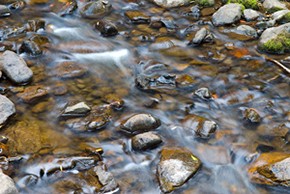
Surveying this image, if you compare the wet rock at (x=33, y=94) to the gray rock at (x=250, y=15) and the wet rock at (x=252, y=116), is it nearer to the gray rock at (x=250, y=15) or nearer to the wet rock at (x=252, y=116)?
the wet rock at (x=252, y=116)

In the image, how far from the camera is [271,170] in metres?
4.69

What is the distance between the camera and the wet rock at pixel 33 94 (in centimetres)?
601

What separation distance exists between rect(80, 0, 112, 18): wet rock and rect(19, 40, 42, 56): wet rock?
6.60ft

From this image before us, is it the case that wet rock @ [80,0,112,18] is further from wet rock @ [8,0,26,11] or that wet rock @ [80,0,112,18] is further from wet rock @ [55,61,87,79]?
wet rock @ [55,61,87,79]

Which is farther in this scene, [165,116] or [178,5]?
[178,5]

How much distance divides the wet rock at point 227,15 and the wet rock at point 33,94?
438cm

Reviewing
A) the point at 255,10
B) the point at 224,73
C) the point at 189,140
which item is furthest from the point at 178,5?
the point at 189,140

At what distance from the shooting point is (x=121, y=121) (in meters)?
5.65

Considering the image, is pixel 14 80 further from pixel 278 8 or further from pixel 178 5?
pixel 278 8

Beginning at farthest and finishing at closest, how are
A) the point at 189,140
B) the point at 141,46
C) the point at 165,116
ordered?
the point at 141,46, the point at 165,116, the point at 189,140

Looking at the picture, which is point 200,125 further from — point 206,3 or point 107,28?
point 206,3

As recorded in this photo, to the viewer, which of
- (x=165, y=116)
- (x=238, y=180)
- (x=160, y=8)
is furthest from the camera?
(x=160, y=8)

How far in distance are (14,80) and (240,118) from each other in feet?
12.3

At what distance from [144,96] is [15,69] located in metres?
2.23
